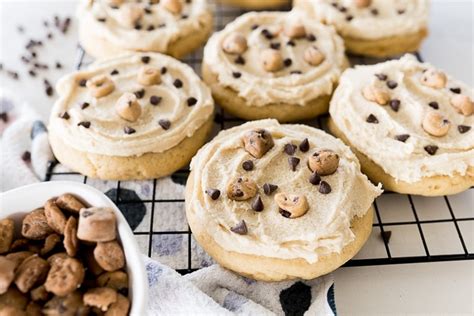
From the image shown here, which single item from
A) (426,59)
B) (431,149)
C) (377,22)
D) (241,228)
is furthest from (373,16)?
(241,228)

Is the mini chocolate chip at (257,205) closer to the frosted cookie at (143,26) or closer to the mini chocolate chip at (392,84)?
the mini chocolate chip at (392,84)

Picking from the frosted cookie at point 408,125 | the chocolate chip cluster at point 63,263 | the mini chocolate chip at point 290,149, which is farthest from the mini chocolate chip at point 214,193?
the frosted cookie at point 408,125

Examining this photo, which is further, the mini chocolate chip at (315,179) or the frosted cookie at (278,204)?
the mini chocolate chip at (315,179)

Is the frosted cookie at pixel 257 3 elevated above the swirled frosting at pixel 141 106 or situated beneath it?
situated beneath

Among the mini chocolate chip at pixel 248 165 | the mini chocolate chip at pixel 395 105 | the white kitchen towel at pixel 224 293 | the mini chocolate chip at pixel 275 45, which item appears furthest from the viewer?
the mini chocolate chip at pixel 275 45

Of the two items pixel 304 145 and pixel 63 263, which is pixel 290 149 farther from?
pixel 63 263

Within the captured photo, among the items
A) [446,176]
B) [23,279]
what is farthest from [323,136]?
[23,279]

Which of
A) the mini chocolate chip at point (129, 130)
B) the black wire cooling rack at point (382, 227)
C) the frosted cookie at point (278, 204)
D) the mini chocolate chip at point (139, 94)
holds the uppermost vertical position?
the mini chocolate chip at point (139, 94)
